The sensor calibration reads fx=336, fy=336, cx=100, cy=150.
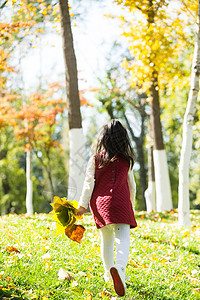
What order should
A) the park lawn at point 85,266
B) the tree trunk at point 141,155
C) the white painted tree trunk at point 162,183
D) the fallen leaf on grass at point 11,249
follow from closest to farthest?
1. the park lawn at point 85,266
2. the fallen leaf on grass at point 11,249
3. the white painted tree trunk at point 162,183
4. the tree trunk at point 141,155

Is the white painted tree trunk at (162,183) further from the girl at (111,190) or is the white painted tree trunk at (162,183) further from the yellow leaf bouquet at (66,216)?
the yellow leaf bouquet at (66,216)

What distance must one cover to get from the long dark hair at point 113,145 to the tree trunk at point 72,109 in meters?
3.73

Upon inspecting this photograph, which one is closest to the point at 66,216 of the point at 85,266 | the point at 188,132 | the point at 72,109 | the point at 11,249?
the point at 85,266

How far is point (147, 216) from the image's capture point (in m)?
8.02

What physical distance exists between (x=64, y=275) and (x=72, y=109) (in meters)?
4.42

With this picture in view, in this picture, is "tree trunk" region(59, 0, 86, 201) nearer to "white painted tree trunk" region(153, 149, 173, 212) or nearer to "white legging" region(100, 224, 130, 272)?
"white painted tree trunk" region(153, 149, 173, 212)

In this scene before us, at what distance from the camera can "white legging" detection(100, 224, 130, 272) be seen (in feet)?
9.57

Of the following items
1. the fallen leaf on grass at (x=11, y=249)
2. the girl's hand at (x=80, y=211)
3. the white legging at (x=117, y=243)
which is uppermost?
the girl's hand at (x=80, y=211)

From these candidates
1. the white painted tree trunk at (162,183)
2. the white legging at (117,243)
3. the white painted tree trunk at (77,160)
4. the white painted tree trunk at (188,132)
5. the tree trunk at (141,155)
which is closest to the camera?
the white legging at (117,243)

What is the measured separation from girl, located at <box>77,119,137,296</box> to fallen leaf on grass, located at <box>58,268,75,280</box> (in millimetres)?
345

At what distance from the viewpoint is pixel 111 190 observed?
120 inches

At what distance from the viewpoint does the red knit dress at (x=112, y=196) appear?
300cm

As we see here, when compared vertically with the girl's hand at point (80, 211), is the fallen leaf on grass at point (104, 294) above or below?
below

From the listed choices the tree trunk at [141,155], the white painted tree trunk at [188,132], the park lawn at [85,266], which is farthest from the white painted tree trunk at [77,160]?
the tree trunk at [141,155]
